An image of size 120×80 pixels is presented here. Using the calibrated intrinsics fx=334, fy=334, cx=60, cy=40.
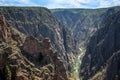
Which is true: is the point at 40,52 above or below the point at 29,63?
above

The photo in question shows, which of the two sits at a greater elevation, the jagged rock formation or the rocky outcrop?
the rocky outcrop

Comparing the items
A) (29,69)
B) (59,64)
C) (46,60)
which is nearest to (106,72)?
(59,64)

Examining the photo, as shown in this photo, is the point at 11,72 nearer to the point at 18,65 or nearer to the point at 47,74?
the point at 18,65

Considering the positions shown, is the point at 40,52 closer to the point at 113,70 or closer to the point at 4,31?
the point at 4,31

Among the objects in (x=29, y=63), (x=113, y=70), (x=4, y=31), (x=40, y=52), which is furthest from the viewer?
(x=113, y=70)

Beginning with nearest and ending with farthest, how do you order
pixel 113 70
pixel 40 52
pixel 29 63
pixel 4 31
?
pixel 29 63
pixel 40 52
pixel 4 31
pixel 113 70

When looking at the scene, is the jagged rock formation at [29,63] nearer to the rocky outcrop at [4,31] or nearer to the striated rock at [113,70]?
the rocky outcrop at [4,31]

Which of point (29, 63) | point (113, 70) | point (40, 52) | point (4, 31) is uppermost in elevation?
point (4, 31)

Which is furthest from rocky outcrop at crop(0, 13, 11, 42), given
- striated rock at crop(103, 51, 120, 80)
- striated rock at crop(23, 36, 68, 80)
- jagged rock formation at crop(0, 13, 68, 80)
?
striated rock at crop(103, 51, 120, 80)

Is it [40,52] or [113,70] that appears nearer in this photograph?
[40,52]

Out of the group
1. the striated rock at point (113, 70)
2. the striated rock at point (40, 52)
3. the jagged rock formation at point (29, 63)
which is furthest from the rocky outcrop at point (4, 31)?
the striated rock at point (113, 70)

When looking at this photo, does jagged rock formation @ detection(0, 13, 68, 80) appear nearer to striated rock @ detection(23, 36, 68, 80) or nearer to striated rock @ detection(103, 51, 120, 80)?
striated rock @ detection(23, 36, 68, 80)

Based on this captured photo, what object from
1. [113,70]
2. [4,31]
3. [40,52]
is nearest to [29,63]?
[40,52]
